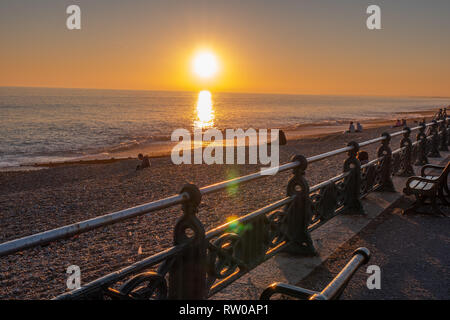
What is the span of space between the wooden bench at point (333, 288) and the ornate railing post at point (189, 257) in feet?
2.22

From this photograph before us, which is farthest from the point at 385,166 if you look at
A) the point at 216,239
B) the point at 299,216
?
the point at 216,239

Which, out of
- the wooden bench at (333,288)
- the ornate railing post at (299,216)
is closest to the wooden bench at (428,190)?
the ornate railing post at (299,216)

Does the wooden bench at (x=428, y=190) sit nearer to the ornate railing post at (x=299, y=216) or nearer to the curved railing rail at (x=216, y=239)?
the curved railing rail at (x=216, y=239)

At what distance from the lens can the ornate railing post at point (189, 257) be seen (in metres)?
2.61

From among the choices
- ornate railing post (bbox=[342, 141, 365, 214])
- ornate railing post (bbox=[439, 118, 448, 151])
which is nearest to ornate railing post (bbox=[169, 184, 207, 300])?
ornate railing post (bbox=[342, 141, 365, 214])

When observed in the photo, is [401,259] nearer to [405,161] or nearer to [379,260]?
[379,260]

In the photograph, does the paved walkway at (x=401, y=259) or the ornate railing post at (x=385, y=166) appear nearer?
the paved walkway at (x=401, y=259)

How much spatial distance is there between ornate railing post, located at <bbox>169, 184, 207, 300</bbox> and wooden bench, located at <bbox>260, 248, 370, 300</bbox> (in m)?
0.68

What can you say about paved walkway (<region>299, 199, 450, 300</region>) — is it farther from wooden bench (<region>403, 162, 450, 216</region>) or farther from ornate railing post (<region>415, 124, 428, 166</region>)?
ornate railing post (<region>415, 124, 428, 166</region>)

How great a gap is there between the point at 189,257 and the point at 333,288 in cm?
117

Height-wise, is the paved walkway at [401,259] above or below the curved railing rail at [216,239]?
below
